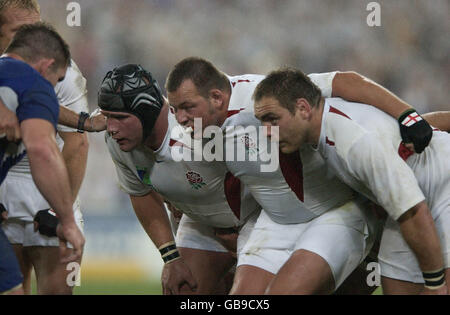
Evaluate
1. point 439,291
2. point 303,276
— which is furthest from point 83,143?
point 439,291

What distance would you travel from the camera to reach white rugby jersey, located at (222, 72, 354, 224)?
3.91 m

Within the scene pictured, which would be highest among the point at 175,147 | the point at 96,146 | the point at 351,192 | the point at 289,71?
the point at 289,71

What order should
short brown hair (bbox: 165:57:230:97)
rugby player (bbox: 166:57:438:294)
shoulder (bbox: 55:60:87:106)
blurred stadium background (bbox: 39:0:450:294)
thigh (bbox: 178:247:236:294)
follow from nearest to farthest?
rugby player (bbox: 166:57:438:294) < short brown hair (bbox: 165:57:230:97) < shoulder (bbox: 55:60:87:106) < thigh (bbox: 178:247:236:294) < blurred stadium background (bbox: 39:0:450:294)

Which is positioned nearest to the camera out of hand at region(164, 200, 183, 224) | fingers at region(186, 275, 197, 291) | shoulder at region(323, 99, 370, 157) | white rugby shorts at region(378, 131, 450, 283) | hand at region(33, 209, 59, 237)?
shoulder at region(323, 99, 370, 157)

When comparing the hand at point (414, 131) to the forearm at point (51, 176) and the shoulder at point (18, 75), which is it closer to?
the forearm at point (51, 176)

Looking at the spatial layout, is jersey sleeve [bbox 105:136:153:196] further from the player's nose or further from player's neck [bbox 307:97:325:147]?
player's neck [bbox 307:97:325:147]

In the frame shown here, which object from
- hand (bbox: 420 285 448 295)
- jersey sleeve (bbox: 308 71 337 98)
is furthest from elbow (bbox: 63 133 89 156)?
hand (bbox: 420 285 448 295)

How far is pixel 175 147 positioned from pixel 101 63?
20.6ft

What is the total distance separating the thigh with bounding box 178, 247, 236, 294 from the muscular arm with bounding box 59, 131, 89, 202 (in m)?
0.90

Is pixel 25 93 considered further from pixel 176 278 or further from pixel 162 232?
pixel 176 278

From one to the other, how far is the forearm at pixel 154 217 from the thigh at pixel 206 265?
0.24 metres

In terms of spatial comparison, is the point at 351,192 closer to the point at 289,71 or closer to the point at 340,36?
the point at 289,71

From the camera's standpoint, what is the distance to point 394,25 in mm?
11039
